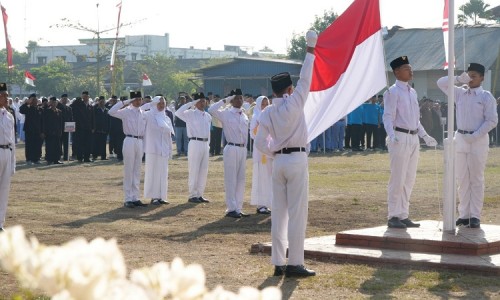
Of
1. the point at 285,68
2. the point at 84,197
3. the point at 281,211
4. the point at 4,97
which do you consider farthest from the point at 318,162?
the point at 285,68

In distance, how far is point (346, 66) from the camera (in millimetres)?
10992

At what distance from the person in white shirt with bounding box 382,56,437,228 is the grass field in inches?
67.6

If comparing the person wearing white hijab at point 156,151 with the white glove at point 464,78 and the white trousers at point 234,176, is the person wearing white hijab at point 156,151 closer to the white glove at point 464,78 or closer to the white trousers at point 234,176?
the white trousers at point 234,176

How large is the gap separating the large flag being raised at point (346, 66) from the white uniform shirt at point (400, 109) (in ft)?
1.50

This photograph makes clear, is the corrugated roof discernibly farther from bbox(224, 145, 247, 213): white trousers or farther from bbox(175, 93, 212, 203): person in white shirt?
bbox(224, 145, 247, 213): white trousers

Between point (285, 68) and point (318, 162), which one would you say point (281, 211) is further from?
point (285, 68)

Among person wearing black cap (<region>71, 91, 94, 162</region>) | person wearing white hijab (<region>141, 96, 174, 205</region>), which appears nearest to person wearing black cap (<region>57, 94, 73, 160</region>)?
→ person wearing black cap (<region>71, 91, 94, 162</region>)

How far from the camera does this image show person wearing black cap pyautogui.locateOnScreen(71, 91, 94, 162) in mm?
30938

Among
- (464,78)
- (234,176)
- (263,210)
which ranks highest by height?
(464,78)

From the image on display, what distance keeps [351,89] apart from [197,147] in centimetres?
747

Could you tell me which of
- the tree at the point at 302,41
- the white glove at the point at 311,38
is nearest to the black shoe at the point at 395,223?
the white glove at the point at 311,38

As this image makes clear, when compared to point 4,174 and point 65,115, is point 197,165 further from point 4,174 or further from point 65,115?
point 65,115

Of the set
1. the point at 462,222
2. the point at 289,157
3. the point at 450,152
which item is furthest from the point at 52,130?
the point at 289,157

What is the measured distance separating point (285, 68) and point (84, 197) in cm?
3793
